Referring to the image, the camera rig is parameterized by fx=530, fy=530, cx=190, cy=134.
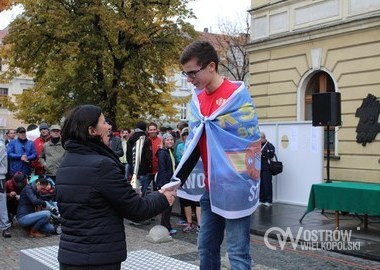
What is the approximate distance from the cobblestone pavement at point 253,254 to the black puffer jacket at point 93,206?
387 cm

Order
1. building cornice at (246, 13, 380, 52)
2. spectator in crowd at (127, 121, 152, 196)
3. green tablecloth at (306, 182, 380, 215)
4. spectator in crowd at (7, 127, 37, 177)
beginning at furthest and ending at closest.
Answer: building cornice at (246, 13, 380, 52), spectator in crowd at (7, 127, 37, 177), spectator in crowd at (127, 121, 152, 196), green tablecloth at (306, 182, 380, 215)

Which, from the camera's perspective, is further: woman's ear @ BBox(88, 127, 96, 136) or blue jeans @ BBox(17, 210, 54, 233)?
blue jeans @ BBox(17, 210, 54, 233)

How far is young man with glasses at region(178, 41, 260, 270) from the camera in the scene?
3.54 m

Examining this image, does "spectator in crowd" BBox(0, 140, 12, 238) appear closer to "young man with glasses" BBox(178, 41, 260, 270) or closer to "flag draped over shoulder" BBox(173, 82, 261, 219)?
"young man with glasses" BBox(178, 41, 260, 270)

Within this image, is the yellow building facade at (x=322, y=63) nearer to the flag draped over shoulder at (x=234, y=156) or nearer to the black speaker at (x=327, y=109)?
the black speaker at (x=327, y=109)

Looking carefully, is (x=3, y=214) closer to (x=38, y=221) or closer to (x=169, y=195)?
(x=38, y=221)

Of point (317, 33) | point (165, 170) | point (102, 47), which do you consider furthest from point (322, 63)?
point (102, 47)

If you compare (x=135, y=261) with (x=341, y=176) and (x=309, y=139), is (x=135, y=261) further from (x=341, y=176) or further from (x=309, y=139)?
(x=341, y=176)

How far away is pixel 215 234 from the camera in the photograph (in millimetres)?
3902

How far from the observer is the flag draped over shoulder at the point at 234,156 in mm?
3523

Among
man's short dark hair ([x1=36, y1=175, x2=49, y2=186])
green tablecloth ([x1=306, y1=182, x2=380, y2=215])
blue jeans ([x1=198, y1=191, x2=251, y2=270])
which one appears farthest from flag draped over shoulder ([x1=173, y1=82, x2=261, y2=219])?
man's short dark hair ([x1=36, y1=175, x2=49, y2=186])

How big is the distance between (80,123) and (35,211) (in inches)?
280

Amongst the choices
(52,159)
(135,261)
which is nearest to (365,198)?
(135,261)

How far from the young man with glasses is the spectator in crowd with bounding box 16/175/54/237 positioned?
6.42 m
